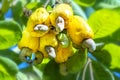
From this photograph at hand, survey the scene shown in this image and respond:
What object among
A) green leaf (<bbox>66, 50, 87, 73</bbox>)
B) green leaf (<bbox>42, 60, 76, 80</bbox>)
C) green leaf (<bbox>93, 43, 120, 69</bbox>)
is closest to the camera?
green leaf (<bbox>66, 50, 87, 73</bbox>)

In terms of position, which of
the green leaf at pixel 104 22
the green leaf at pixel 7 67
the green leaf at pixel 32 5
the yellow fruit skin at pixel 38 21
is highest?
the green leaf at pixel 32 5

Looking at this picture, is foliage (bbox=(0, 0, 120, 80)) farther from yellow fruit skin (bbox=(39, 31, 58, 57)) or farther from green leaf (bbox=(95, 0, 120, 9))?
yellow fruit skin (bbox=(39, 31, 58, 57))

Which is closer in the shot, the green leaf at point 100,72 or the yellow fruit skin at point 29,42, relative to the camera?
the yellow fruit skin at point 29,42

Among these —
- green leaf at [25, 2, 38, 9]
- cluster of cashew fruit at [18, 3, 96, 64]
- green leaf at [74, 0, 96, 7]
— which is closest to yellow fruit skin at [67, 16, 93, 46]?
cluster of cashew fruit at [18, 3, 96, 64]

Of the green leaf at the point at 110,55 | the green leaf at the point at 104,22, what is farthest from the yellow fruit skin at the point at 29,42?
the green leaf at the point at 110,55

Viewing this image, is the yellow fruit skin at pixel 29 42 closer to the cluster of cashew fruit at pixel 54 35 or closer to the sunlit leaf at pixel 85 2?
the cluster of cashew fruit at pixel 54 35

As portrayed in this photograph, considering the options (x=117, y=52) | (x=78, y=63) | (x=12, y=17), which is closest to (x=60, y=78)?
(x=78, y=63)
